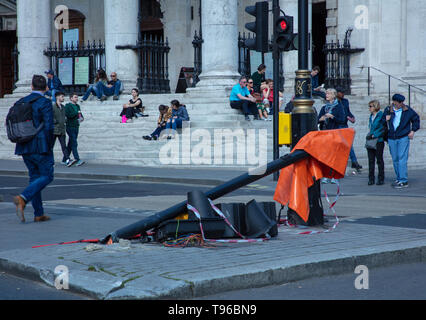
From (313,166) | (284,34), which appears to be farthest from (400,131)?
(313,166)

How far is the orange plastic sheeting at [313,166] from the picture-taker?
8.82 m

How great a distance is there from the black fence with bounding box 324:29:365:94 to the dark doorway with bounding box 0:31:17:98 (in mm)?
15860

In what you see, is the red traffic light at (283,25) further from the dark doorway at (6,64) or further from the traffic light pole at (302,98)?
the dark doorway at (6,64)

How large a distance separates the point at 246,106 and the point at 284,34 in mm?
6932

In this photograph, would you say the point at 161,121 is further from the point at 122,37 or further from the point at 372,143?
the point at 372,143

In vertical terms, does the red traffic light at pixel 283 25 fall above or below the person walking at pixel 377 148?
above

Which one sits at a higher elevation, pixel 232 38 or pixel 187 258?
pixel 232 38

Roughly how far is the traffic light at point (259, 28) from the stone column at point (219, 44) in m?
7.49

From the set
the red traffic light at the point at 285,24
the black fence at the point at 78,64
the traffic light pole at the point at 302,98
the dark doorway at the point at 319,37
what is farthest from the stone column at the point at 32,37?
the traffic light pole at the point at 302,98

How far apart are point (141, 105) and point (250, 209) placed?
15938mm

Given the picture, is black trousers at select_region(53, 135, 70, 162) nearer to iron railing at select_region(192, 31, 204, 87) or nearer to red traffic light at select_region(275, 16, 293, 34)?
iron railing at select_region(192, 31, 204, 87)

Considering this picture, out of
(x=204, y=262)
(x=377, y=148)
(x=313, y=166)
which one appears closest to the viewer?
(x=204, y=262)

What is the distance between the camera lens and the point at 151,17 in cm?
3462
